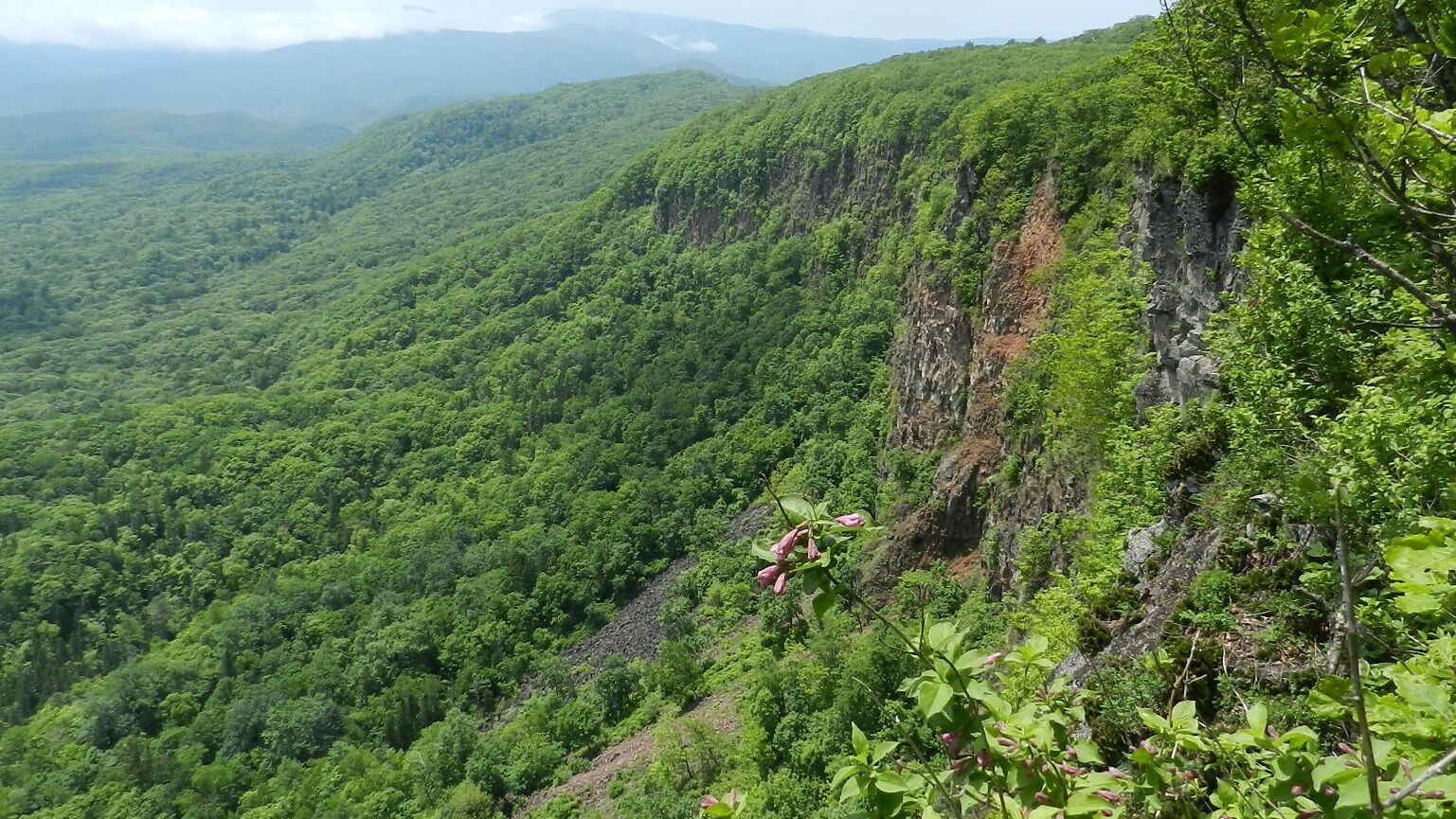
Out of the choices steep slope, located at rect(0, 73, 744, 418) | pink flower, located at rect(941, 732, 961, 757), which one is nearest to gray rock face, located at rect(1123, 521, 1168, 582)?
pink flower, located at rect(941, 732, 961, 757)

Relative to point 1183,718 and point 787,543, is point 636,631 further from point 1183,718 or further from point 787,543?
point 787,543

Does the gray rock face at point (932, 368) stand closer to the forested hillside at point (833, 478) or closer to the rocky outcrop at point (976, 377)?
the rocky outcrop at point (976, 377)

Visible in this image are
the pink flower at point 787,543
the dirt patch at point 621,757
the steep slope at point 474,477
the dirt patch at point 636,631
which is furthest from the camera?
the steep slope at point 474,477

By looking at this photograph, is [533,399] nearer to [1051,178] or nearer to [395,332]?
[395,332]

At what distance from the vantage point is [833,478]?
40000 millimetres

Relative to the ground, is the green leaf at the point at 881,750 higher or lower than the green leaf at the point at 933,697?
lower

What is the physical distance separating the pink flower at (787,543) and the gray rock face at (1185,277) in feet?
34.1

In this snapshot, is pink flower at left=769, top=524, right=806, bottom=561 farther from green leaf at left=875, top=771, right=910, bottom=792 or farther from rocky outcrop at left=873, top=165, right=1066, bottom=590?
rocky outcrop at left=873, top=165, right=1066, bottom=590

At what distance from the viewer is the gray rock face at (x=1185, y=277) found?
37.9 ft

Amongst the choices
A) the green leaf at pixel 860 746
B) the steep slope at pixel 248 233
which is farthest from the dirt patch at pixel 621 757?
the steep slope at pixel 248 233

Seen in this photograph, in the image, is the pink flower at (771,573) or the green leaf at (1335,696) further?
the pink flower at (771,573)

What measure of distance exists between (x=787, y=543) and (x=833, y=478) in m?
38.4

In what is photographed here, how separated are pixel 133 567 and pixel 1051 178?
73.0m

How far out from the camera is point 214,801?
43125mm
